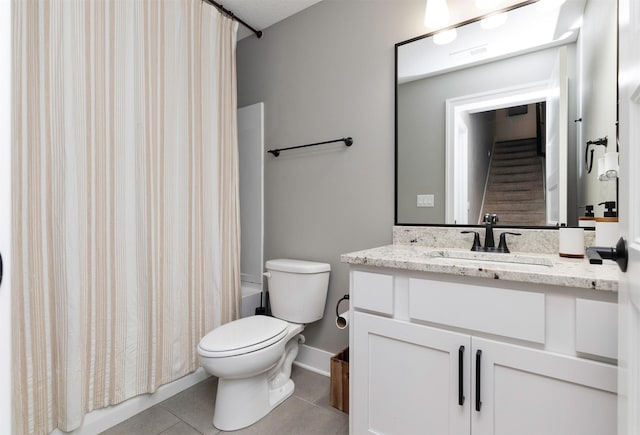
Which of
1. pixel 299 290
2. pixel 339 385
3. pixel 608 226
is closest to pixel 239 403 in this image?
pixel 339 385

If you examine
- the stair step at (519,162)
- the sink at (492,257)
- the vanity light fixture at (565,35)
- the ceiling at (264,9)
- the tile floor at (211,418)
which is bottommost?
the tile floor at (211,418)

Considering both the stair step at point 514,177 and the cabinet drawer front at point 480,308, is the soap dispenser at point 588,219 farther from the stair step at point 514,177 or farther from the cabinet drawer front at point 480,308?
the cabinet drawer front at point 480,308

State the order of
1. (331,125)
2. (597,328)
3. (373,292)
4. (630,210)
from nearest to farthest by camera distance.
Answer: (630,210) → (597,328) → (373,292) → (331,125)

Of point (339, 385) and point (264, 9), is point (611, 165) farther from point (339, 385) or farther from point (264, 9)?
point (264, 9)

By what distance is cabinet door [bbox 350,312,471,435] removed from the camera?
3.76 feet

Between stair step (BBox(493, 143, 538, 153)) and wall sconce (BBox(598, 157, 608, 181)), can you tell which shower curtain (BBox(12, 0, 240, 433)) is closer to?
stair step (BBox(493, 143, 538, 153))

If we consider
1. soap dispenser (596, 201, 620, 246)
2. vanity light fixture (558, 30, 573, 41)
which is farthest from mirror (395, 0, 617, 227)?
soap dispenser (596, 201, 620, 246)

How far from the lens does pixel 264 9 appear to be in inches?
86.8

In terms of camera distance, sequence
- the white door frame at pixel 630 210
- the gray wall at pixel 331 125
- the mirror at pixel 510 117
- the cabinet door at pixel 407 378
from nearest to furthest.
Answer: the white door frame at pixel 630 210 < the cabinet door at pixel 407 378 < the mirror at pixel 510 117 < the gray wall at pixel 331 125

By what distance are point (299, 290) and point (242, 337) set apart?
491 mm

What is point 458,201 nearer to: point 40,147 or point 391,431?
point 391,431

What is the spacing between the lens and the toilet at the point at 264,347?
1507 millimetres

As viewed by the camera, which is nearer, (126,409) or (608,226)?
(608,226)

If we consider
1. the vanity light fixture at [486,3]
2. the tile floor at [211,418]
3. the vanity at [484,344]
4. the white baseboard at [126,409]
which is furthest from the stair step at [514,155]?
the white baseboard at [126,409]
